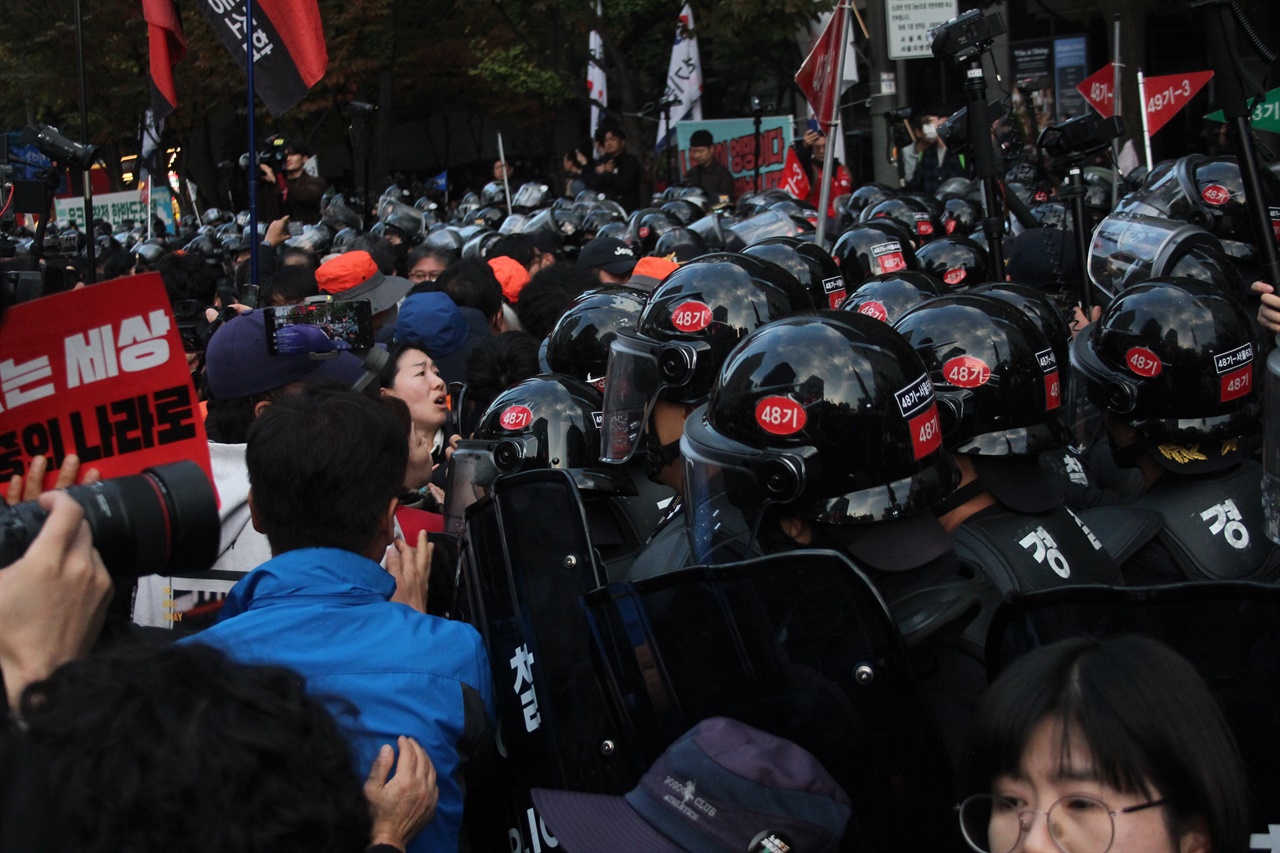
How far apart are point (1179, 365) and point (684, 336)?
1.33m

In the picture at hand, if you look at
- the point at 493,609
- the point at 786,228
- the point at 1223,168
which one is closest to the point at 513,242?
the point at 786,228

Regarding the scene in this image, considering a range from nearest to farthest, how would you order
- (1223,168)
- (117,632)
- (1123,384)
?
(117,632)
(1123,384)
(1223,168)

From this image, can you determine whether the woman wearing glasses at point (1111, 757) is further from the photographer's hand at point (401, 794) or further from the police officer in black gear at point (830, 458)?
the photographer's hand at point (401, 794)

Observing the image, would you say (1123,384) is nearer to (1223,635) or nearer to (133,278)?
(1223,635)

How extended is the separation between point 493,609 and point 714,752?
106 centimetres

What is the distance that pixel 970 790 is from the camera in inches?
76.2

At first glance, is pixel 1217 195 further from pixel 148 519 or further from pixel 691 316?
pixel 148 519

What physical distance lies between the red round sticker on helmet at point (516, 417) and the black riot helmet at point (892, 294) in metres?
1.92

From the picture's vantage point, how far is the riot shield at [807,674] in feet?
6.63

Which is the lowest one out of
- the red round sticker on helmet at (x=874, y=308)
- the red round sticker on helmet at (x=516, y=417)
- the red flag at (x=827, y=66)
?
the red round sticker on helmet at (x=874, y=308)

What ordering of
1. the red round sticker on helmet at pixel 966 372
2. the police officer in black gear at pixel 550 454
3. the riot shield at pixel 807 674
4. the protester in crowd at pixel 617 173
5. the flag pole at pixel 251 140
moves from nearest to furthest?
the riot shield at pixel 807 674 < the red round sticker on helmet at pixel 966 372 < the police officer in black gear at pixel 550 454 < the flag pole at pixel 251 140 < the protester in crowd at pixel 617 173

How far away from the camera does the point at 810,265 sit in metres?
6.57

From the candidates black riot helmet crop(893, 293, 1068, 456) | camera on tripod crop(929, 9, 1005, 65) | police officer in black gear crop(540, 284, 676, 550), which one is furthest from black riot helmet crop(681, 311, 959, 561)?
camera on tripod crop(929, 9, 1005, 65)

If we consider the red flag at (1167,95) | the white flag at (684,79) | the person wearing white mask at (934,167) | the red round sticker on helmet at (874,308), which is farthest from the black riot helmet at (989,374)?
the white flag at (684,79)
